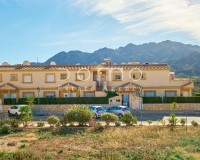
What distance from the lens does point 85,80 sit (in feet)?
167

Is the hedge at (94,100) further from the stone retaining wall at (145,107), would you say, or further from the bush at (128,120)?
the bush at (128,120)

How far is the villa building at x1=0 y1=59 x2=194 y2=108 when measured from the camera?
4992 centimetres

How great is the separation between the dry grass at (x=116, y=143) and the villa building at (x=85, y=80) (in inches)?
849

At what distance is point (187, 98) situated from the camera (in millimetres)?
45312

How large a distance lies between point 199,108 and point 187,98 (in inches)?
80.3

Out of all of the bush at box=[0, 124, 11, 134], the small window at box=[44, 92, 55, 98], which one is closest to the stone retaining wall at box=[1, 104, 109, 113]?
the small window at box=[44, 92, 55, 98]

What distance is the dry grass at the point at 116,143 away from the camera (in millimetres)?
20625

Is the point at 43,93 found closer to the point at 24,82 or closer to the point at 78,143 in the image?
the point at 24,82

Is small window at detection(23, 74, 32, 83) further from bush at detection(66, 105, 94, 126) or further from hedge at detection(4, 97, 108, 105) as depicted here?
bush at detection(66, 105, 94, 126)

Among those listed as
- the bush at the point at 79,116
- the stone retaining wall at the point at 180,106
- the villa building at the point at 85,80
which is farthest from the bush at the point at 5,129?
the stone retaining wall at the point at 180,106

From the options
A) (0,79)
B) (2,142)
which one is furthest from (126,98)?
(2,142)

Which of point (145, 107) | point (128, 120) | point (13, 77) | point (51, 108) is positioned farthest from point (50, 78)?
point (128, 120)

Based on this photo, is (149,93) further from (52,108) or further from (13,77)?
(13,77)

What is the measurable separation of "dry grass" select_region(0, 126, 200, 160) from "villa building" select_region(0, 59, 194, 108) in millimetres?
21560
